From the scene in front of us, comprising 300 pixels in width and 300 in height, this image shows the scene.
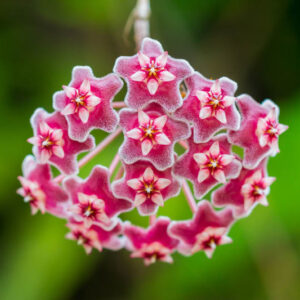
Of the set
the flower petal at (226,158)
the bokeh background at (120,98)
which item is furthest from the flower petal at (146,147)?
the bokeh background at (120,98)

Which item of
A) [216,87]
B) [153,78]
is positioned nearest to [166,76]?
[153,78]

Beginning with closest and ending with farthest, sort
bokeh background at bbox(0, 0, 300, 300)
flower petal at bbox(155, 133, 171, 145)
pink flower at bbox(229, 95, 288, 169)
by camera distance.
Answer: flower petal at bbox(155, 133, 171, 145) → pink flower at bbox(229, 95, 288, 169) → bokeh background at bbox(0, 0, 300, 300)

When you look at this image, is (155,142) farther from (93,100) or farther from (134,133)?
(93,100)

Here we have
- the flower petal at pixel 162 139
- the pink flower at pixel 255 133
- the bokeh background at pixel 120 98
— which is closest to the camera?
the flower petal at pixel 162 139

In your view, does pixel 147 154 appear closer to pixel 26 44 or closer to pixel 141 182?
pixel 141 182

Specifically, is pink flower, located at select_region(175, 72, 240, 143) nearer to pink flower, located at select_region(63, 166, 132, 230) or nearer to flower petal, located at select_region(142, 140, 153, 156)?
flower petal, located at select_region(142, 140, 153, 156)

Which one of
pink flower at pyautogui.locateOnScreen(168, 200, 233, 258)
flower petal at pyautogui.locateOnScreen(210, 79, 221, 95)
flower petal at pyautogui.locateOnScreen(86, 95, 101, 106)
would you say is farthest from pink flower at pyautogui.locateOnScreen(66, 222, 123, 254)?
flower petal at pyautogui.locateOnScreen(210, 79, 221, 95)

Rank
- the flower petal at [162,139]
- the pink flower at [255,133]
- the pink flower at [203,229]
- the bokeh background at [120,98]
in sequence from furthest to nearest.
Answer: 1. the bokeh background at [120,98]
2. the pink flower at [203,229]
3. the pink flower at [255,133]
4. the flower petal at [162,139]

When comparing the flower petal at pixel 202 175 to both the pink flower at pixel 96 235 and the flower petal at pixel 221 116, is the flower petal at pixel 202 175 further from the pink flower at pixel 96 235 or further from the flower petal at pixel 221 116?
the pink flower at pixel 96 235
